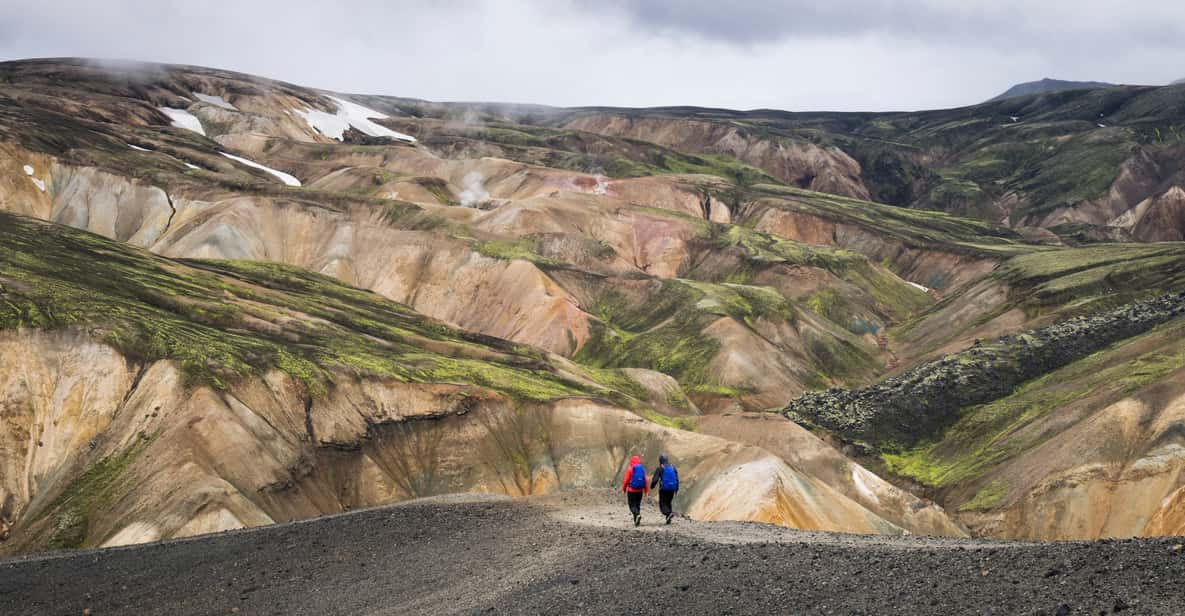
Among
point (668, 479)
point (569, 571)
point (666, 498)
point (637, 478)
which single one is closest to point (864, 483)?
point (666, 498)

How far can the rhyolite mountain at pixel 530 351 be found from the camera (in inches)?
1834

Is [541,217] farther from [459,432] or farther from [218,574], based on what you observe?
[218,574]

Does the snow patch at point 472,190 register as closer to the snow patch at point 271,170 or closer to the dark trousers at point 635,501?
the snow patch at point 271,170

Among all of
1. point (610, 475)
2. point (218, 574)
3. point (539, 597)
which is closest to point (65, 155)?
point (610, 475)

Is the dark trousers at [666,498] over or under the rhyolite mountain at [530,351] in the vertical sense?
over

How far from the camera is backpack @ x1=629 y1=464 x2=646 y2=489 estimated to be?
81.3ft

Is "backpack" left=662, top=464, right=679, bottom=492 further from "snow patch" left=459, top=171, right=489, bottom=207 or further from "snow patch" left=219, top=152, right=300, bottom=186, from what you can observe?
"snow patch" left=219, top=152, right=300, bottom=186

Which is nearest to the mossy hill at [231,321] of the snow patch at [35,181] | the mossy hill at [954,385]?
the mossy hill at [954,385]

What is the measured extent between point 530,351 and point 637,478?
55517mm

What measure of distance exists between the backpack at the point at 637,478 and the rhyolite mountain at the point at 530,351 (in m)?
20.6

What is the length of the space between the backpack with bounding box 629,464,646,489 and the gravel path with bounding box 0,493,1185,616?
1.17 m

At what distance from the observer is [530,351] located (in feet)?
263

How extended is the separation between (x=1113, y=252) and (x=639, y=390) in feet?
243

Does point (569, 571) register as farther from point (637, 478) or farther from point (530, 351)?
point (530, 351)
